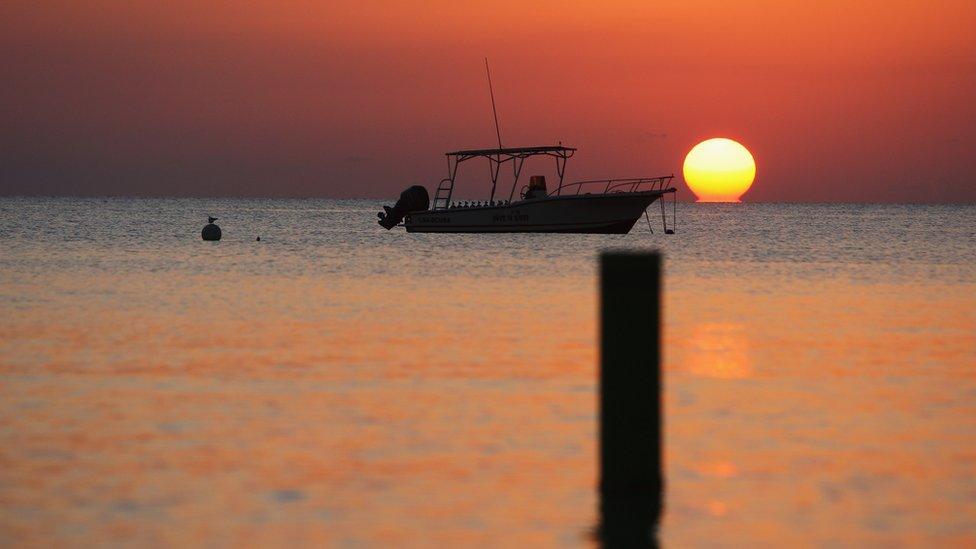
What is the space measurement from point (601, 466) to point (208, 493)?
358cm

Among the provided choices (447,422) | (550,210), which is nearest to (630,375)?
(447,422)

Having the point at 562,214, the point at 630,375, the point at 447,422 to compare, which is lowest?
the point at 562,214

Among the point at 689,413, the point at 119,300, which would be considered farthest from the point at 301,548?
the point at 119,300

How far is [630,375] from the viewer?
7289 millimetres

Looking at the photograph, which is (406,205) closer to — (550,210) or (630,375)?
(550,210)

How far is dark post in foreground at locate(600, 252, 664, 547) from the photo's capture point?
23.1 feet

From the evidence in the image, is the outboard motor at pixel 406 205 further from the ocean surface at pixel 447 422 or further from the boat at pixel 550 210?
the ocean surface at pixel 447 422

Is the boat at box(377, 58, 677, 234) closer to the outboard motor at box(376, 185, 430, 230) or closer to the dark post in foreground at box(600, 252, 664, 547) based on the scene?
the outboard motor at box(376, 185, 430, 230)

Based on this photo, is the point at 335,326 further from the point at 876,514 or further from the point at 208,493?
the point at 876,514

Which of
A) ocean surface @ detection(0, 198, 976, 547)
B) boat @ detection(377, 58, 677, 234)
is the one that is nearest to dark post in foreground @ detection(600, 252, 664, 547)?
ocean surface @ detection(0, 198, 976, 547)

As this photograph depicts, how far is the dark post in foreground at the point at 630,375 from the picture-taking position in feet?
23.1

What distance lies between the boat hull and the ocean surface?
125 feet

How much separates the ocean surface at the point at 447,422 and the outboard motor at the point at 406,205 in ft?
141

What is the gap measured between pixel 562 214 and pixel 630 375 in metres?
60.9
